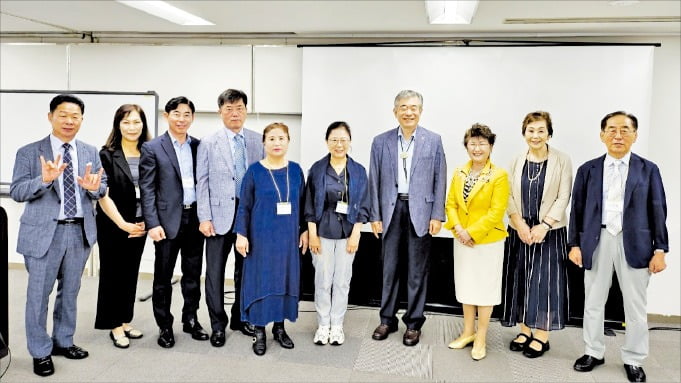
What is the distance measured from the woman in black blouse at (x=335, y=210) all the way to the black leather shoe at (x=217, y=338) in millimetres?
696

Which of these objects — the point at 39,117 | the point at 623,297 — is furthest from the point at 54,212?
the point at 623,297

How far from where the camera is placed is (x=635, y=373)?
304cm

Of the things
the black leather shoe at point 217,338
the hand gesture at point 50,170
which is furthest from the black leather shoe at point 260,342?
the hand gesture at point 50,170

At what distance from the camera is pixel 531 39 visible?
14.1ft

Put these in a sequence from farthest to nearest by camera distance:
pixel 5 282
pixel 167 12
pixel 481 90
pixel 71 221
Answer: pixel 481 90 < pixel 167 12 < pixel 71 221 < pixel 5 282

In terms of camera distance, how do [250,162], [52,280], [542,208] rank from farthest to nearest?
1. [250,162]
2. [542,208]
3. [52,280]

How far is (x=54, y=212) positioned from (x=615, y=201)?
3130 mm

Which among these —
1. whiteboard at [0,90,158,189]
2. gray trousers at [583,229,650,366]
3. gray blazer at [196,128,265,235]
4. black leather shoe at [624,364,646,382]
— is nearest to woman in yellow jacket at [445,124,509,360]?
gray trousers at [583,229,650,366]

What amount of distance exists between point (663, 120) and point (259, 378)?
366 centimetres

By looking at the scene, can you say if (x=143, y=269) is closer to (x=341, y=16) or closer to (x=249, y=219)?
(x=249, y=219)

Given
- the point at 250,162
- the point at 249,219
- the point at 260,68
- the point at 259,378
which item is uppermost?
the point at 260,68

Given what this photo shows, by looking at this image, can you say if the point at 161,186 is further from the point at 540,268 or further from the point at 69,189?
the point at 540,268

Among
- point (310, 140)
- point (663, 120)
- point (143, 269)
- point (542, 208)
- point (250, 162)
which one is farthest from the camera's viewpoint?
point (143, 269)

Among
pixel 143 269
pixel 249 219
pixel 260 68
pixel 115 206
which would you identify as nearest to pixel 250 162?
pixel 249 219
